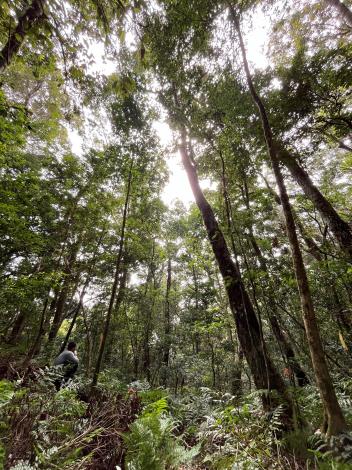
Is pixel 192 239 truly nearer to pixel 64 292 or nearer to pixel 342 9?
pixel 64 292

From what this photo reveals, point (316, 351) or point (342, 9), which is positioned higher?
point (342, 9)

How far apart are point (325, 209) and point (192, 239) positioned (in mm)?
4635

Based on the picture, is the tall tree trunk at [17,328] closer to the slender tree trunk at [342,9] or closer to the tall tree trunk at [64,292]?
the tall tree trunk at [64,292]

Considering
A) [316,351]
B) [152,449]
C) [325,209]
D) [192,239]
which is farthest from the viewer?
[192,239]

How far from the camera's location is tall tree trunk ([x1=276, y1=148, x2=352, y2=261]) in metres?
6.34

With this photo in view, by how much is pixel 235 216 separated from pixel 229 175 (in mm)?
1372

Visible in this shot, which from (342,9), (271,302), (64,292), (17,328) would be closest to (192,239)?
(271,302)

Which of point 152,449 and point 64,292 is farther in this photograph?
point 64,292

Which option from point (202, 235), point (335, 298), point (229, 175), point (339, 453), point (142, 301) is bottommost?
point (339, 453)

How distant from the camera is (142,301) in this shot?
1039 cm

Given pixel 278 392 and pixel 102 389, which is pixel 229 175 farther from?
pixel 102 389

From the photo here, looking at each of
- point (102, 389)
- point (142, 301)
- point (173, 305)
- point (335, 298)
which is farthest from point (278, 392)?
point (173, 305)

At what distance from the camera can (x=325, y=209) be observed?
7.22 m

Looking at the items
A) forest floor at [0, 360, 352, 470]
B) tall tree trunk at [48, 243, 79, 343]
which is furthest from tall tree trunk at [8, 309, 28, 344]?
forest floor at [0, 360, 352, 470]
